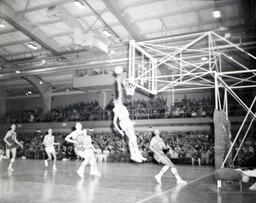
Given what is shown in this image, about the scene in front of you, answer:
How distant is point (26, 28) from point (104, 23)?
5493 millimetres

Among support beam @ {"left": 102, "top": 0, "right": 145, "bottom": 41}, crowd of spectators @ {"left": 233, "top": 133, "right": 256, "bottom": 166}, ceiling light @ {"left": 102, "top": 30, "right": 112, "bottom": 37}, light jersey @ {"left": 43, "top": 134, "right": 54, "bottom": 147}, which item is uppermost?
support beam @ {"left": 102, "top": 0, "right": 145, "bottom": 41}

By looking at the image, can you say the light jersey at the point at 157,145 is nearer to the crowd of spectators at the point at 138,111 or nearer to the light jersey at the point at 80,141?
the light jersey at the point at 80,141

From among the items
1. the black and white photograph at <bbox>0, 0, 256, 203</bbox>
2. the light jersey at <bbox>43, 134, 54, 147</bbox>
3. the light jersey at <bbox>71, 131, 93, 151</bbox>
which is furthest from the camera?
the light jersey at <bbox>43, 134, 54, 147</bbox>

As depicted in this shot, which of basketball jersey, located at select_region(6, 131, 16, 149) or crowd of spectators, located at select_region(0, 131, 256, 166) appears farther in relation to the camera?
crowd of spectators, located at select_region(0, 131, 256, 166)

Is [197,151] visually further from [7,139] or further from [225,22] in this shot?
[7,139]

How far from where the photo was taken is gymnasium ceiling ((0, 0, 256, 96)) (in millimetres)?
16078

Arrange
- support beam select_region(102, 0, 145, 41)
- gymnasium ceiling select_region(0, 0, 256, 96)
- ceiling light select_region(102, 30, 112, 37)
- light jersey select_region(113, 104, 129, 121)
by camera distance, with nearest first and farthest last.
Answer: light jersey select_region(113, 104, 129, 121) < support beam select_region(102, 0, 145, 41) < gymnasium ceiling select_region(0, 0, 256, 96) < ceiling light select_region(102, 30, 112, 37)

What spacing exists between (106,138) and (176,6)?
13.1m

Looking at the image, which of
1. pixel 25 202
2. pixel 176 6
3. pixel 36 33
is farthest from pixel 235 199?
pixel 36 33

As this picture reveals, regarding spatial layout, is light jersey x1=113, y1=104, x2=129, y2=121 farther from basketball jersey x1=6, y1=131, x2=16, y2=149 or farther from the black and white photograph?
basketball jersey x1=6, y1=131, x2=16, y2=149

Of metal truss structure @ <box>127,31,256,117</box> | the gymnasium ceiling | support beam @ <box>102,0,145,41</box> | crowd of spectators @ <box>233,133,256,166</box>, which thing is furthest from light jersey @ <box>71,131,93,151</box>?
crowd of spectators @ <box>233,133,256,166</box>

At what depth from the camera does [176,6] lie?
54.2 ft

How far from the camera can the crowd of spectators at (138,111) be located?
2327 cm

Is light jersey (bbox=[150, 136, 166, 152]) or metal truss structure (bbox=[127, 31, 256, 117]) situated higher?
metal truss structure (bbox=[127, 31, 256, 117])
